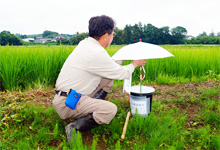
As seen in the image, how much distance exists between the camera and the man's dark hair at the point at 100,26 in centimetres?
229

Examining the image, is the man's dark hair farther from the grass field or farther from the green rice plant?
the green rice plant

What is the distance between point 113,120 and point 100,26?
1.24m

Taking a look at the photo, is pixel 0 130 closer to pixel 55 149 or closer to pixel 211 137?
pixel 55 149

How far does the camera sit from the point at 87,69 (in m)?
2.15

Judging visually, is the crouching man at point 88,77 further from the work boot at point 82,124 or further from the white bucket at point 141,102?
the white bucket at point 141,102

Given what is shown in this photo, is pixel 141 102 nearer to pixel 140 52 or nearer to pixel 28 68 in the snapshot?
pixel 140 52

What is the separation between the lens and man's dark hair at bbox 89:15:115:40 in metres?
2.29

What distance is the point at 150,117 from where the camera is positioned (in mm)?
2535

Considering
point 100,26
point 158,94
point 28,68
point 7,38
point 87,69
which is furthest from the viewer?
point 7,38

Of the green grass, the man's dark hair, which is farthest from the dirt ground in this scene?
the man's dark hair

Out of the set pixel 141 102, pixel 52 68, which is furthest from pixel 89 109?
pixel 52 68

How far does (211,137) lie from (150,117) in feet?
2.51

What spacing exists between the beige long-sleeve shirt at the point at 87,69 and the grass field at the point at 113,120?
55 cm

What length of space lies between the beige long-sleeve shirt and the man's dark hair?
4.2 inches
